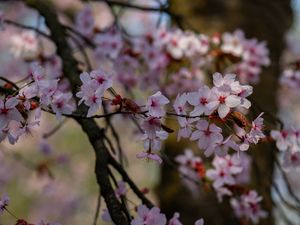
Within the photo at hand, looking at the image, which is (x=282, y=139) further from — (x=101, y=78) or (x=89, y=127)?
(x=101, y=78)

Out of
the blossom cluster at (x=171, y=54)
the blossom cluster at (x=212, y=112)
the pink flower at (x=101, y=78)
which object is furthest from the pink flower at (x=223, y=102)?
the blossom cluster at (x=171, y=54)

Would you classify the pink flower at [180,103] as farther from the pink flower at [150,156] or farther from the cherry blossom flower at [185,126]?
the pink flower at [150,156]

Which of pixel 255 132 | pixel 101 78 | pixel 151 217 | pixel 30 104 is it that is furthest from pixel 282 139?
pixel 30 104

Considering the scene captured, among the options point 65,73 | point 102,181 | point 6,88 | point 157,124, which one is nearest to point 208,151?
point 157,124

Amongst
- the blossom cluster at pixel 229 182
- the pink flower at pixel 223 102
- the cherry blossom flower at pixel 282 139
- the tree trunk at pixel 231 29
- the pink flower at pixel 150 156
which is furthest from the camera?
the tree trunk at pixel 231 29

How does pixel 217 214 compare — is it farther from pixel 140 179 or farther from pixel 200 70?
pixel 140 179
